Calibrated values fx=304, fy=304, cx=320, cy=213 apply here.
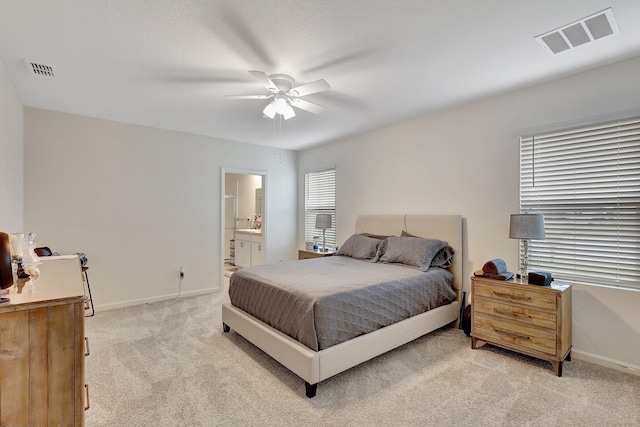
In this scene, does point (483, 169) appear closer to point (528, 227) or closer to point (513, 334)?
point (528, 227)

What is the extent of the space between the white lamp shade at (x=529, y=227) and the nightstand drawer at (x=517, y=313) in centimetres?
62

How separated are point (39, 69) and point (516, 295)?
182 inches

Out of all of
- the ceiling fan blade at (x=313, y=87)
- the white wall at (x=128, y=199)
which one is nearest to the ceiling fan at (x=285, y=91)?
the ceiling fan blade at (x=313, y=87)

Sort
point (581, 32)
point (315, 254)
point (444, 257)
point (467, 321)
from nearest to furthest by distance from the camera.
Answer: point (581, 32), point (467, 321), point (444, 257), point (315, 254)

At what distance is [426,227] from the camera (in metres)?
3.81

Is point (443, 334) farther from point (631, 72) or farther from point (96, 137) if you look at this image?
point (96, 137)

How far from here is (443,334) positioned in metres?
3.28

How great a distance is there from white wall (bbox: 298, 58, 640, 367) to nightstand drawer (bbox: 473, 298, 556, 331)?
19.5 inches

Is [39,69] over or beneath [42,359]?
over

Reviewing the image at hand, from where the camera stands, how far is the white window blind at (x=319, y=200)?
5387mm

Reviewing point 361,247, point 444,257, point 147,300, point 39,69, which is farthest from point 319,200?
point 39,69

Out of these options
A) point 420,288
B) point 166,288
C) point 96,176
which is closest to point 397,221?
point 420,288

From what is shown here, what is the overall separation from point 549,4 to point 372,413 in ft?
9.10

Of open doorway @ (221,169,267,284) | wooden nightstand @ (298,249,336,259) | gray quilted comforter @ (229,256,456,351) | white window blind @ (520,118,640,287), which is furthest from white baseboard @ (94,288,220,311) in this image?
white window blind @ (520,118,640,287)
